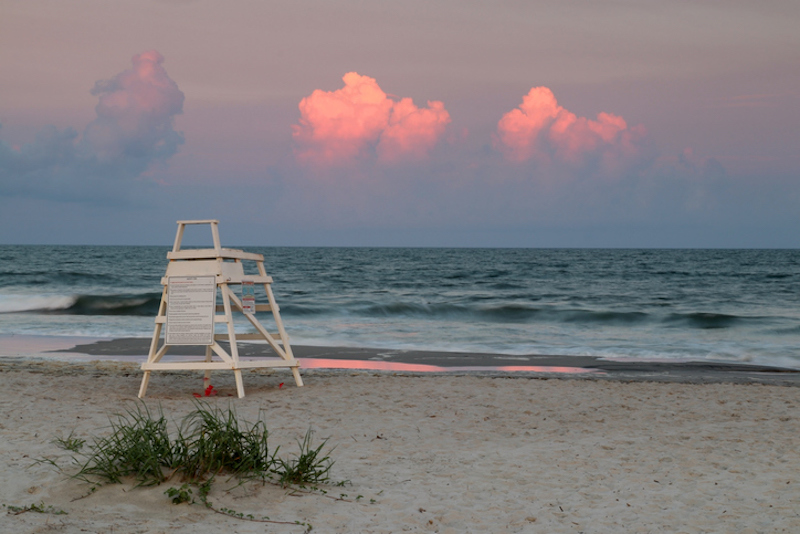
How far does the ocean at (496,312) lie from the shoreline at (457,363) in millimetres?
955

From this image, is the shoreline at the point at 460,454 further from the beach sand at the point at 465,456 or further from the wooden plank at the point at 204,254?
the wooden plank at the point at 204,254

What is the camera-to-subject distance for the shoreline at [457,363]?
1032 cm

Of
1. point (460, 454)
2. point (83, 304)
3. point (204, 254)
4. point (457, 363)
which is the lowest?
point (83, 304)

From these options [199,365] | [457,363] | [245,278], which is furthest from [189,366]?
[457,363]

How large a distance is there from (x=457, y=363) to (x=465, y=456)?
686 cm

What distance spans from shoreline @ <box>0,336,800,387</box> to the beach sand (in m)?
1.57

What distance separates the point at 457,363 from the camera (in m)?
11.9

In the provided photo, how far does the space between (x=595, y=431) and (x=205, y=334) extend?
3798 millimetres

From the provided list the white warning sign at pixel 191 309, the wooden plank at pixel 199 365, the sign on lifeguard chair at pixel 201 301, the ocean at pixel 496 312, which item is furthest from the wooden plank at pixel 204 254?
the ocean at pixel 496 312

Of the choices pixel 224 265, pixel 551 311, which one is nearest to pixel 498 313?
pixel 551 311

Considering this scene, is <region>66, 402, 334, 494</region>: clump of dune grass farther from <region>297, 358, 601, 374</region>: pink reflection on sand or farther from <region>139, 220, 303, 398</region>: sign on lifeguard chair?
<region>297, 358, 601, 374</region>: pink reflection on sand

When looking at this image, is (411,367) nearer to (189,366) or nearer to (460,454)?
(189,366)

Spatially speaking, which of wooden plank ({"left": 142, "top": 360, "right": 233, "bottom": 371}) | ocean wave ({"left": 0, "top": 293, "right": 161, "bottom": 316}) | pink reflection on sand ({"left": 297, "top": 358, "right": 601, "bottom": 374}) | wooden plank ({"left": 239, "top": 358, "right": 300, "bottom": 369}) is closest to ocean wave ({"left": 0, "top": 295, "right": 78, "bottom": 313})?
ocean wave ({"left": 0, "top": 293, "right": 161, "bottom": 316})

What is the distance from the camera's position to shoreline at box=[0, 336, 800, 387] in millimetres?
10317
